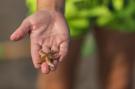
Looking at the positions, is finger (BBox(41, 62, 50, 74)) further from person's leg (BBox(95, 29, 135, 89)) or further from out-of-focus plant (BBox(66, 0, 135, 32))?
person's leg (BBox(95, 29, 135, 89))

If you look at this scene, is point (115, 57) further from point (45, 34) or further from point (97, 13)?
point (45, 34)

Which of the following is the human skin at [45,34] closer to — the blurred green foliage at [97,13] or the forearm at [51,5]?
the forearm at [51,5]

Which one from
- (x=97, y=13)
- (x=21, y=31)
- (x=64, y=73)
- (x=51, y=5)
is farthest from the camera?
(x=64, y=73)

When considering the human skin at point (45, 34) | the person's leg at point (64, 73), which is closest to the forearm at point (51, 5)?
the human skin at point (45, 34)

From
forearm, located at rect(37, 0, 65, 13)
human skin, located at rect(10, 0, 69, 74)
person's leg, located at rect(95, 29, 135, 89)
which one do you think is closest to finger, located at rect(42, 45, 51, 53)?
human skin, located at rect(10, 0, 69, 74)

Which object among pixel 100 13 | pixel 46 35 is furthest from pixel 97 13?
pixel 46 35
